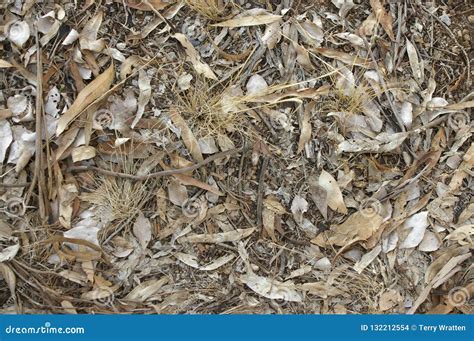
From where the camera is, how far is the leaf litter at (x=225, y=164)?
4.79 feet

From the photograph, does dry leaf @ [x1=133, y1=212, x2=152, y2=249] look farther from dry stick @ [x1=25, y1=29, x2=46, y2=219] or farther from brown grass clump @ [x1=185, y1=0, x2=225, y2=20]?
brown grass clump @ [x1=185, y1=0, x2=225, y2=20]

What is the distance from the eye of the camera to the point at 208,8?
1.51 meters

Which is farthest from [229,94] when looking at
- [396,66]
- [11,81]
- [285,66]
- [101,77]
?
[11,81]

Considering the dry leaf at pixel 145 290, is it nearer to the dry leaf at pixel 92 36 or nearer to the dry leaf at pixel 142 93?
the dry leaf at pixel 142 93

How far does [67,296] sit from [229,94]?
0.62 meters

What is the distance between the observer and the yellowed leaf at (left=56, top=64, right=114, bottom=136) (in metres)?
1.46

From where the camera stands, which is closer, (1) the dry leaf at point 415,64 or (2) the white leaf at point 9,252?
(2) the white leaf at point 9,252

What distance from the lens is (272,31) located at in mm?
1525

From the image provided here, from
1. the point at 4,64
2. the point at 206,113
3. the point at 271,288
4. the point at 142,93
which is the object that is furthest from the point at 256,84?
the point at 4,64

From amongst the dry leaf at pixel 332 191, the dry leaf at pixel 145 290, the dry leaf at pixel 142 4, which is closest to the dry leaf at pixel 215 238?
the dry leaf at pixel 145 290

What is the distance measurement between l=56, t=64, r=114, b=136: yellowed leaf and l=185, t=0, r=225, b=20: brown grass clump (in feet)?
0.86

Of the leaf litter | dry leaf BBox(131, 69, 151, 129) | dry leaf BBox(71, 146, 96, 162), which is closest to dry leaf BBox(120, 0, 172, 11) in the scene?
the leaf litter

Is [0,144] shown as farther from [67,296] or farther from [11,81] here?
[67,296]

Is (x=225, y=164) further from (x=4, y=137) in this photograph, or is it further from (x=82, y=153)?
(x=4, y=137)
